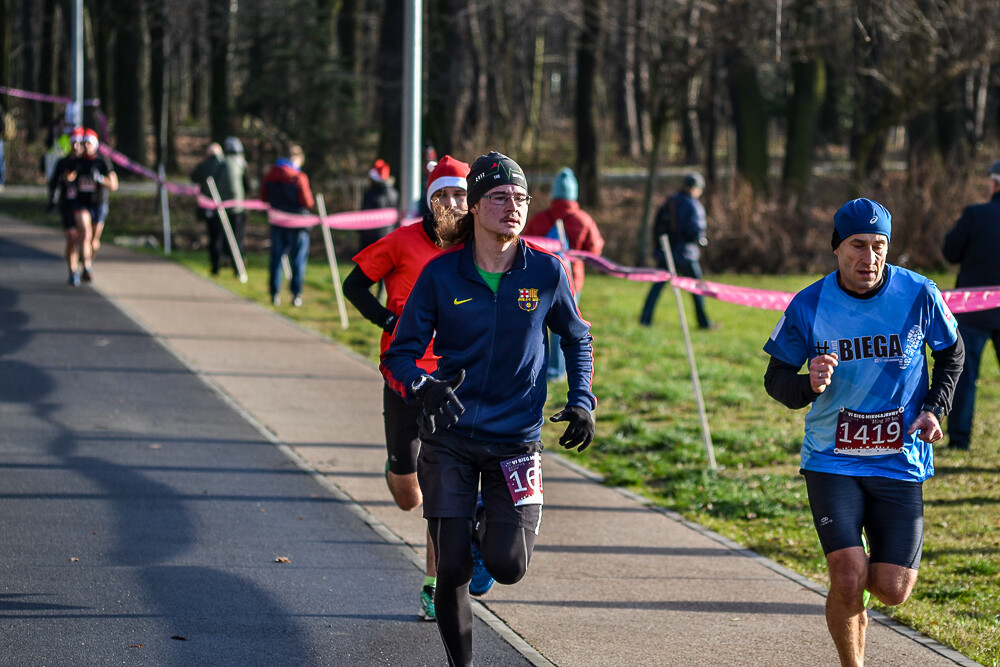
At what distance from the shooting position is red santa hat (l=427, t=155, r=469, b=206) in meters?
5.59

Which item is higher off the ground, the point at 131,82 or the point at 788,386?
the point at 131,82

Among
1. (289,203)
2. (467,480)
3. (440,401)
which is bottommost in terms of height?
(467,480)

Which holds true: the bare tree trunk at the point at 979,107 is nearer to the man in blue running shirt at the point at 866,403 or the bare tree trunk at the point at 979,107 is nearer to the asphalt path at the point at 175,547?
the asphalt path at the point at 175,547

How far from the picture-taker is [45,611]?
17.7 feet

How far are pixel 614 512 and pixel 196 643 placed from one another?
3.23 m

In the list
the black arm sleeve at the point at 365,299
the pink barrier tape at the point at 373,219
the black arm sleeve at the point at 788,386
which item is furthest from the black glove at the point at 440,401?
the pink barrier tape at the point at 373,219

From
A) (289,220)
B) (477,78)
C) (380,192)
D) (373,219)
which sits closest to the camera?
(289,220)

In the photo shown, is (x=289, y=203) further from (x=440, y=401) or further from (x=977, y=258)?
(x=440, y=401)

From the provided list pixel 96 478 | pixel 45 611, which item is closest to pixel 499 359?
pixel 45 611

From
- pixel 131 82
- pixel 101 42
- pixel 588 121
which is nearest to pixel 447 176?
pixel 588 121

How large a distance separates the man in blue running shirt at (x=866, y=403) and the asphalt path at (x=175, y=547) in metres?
1.45

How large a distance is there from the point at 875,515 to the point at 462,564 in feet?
4.70

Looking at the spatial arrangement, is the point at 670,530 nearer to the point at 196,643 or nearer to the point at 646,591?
the point at 646,591

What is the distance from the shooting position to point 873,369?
4.43 m
